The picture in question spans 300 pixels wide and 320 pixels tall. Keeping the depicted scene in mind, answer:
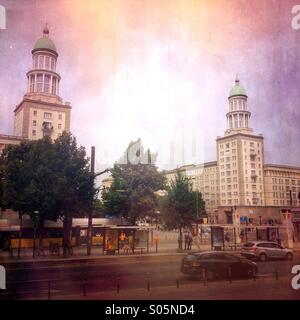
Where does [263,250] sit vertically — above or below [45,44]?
below

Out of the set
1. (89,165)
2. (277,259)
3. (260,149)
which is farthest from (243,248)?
(89,165)

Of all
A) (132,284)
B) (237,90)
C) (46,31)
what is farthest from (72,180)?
(237,90)

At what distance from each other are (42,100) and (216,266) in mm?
17099

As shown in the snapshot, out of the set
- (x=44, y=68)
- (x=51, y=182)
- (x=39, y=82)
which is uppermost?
(x=39, y=82)

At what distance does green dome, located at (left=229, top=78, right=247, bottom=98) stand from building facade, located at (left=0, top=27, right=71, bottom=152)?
25.7ft

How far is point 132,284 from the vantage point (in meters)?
10.8

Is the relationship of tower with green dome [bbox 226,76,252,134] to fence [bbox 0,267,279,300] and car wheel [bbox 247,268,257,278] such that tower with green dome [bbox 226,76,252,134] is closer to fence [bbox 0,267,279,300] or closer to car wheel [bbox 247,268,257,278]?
car wheel [bbox 247,268,257,278]

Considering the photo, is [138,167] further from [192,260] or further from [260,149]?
[192,260]

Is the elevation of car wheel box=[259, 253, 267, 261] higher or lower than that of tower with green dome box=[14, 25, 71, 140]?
lower

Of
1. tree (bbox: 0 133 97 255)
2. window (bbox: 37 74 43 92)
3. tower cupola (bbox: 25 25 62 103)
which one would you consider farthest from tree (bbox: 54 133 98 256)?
window (bbox: 37 74 43 92)

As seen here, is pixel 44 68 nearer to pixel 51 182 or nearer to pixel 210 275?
pixel 51 182

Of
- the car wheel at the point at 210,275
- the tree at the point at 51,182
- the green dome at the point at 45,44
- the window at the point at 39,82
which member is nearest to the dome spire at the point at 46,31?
the green dome at the point at 45,44

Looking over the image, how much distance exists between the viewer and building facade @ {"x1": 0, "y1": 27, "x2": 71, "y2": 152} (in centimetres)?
1448
